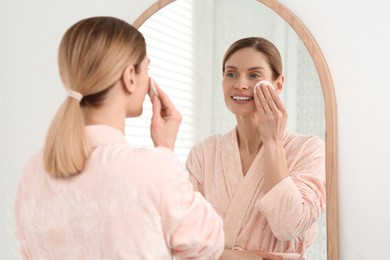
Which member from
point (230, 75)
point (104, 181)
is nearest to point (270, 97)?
point (230, 75)

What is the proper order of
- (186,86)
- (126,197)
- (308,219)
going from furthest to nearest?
(186,86), (308,219), (126,197)

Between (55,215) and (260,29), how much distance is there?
0.70 metres

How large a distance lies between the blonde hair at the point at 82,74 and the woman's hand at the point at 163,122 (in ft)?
0.58

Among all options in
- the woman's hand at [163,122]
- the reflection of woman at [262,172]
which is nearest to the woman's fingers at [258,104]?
the reflection of woman at [262,172]

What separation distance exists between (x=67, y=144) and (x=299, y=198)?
1.87 ft

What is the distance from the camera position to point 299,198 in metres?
1.33

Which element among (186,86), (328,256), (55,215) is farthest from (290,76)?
(55,215)

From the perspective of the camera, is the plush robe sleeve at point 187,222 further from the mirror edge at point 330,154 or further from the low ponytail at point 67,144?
the mirror edge at point 330,154

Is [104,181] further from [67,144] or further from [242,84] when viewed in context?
[242,84]

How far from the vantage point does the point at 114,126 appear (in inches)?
41.9

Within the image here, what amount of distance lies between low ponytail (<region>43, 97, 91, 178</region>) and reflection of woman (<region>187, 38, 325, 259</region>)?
19.3 inches

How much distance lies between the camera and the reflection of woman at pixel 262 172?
134 cm

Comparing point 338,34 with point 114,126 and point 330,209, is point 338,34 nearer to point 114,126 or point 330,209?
point 330,209

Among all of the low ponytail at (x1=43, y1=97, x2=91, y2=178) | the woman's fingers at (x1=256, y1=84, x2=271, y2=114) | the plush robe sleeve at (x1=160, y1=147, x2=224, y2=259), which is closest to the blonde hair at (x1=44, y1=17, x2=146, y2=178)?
the low ponytail at (x1=43, y1=97, x2=91, y2=178)
